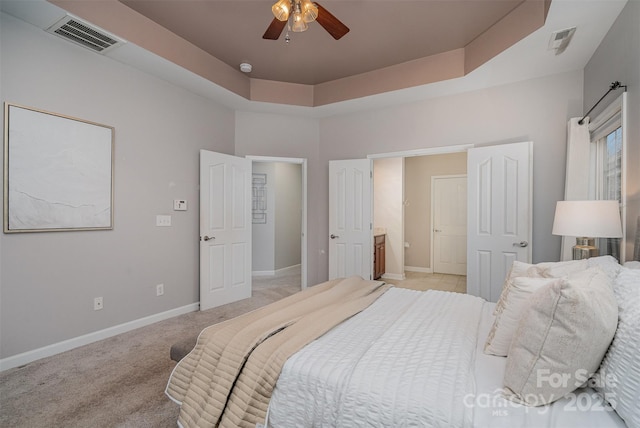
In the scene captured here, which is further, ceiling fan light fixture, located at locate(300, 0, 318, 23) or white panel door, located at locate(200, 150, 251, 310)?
white panel door, located at locate(200, 150, 251, 310)

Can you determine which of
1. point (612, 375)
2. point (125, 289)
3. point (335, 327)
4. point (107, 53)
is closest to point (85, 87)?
point (107, 53)

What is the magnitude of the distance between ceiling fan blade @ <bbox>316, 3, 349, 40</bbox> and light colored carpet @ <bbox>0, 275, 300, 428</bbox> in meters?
2.81

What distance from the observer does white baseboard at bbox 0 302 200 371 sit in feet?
7.81

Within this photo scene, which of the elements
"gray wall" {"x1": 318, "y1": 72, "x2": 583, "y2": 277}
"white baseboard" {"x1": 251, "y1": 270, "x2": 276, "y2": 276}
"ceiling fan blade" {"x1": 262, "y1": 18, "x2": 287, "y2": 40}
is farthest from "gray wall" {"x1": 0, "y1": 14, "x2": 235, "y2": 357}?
"gray wall" {"x1": 318, "y1": 72, "x2": 583, "y2": 277}

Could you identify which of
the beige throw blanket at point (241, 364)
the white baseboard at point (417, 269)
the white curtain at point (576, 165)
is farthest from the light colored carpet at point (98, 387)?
the white baseboard at point (417, 269)

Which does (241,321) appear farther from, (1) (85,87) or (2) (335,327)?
(1) (85,87)

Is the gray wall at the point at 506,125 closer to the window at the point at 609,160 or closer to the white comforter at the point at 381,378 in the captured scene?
the window at the point at 609,160

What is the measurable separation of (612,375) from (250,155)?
4322 mm

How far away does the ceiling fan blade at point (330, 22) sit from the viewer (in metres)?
2.16

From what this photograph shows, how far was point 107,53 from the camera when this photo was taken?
2.91 metres

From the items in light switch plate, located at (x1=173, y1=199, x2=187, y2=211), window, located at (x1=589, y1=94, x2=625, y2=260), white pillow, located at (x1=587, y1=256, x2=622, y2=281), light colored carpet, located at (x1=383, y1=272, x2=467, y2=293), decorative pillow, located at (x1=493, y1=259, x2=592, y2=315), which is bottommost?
light colored carpet, located at (x1=383, y1=272, x2=467, y2=293)

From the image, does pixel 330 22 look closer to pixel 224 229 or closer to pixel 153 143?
pixel 153 143

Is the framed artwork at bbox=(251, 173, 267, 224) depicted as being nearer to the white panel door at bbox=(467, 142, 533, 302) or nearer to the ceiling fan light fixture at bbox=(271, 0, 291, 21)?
the white panel door at bbox=(467, 142, 533, 302)

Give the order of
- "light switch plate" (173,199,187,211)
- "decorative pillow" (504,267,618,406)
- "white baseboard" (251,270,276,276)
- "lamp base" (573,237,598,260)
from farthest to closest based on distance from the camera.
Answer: "white baseboard" (251,270,276,276)
"light switch plate" (173,199,187,211)
"lamp base" (573,237,598,260)
"decorative pillow" (504,267,618,406)
